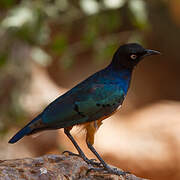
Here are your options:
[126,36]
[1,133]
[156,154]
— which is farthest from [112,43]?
[126,36]

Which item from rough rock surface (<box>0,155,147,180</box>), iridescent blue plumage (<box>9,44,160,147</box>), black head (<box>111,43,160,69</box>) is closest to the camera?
rough rock surface (<box>0,155,147,180</box>)

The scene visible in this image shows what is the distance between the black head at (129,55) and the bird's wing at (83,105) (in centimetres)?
33

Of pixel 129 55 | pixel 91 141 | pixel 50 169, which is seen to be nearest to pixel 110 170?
pixel 91 141

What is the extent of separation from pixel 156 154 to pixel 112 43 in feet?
15.2

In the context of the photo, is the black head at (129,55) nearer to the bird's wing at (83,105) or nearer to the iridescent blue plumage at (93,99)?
the iridescent blue plumage at (93,99)

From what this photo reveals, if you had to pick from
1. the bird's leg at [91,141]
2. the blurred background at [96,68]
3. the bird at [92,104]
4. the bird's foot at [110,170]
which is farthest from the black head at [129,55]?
the bird's foot at [110,170]

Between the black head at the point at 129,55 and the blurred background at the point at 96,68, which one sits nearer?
the black head at the point at 129,55

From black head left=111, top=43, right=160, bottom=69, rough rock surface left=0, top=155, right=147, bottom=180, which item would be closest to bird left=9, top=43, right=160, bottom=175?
black head left=111, top=43, right=160, bottom=69

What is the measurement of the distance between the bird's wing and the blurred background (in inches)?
10.0

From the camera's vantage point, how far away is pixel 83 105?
505 cm

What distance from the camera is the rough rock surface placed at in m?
4.47

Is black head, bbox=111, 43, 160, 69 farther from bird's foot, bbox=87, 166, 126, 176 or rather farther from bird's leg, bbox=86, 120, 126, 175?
bird's foot, bbox=87, 166, 126, 176

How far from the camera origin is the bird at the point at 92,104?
16.2 ft

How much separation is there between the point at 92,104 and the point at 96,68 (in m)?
10.2
